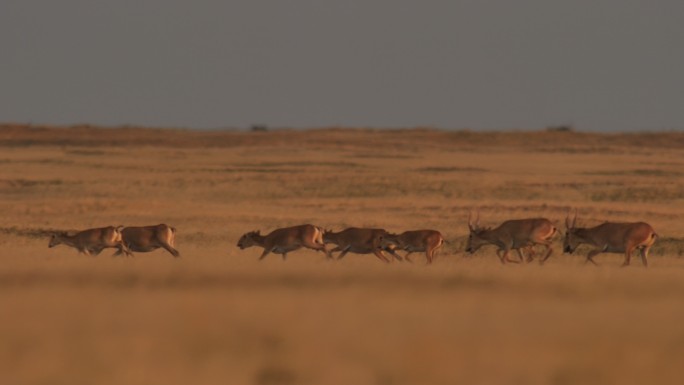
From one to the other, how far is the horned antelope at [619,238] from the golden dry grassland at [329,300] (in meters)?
0.45

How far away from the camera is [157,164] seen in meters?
56.9

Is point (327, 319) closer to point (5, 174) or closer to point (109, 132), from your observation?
point (5, 174)

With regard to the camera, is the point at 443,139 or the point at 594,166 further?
the point at 443,139

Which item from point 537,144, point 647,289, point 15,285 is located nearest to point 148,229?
point 15,285

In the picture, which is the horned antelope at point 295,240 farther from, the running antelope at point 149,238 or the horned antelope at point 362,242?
the running antelope at point 149,238

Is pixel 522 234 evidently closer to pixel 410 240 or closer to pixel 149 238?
pixel 410 240

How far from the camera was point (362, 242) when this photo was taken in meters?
26.3

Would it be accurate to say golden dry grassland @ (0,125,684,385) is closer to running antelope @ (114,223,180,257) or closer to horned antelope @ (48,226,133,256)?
running antelope @ (114,223,180,257)

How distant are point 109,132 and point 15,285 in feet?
193

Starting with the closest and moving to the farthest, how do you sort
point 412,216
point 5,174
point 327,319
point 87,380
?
1. point 87,380
2. point 327,319
3. point 412,216
4. point 5,174

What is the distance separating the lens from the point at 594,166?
56.7 m

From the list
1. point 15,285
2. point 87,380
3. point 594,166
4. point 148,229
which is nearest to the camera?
point 87,380

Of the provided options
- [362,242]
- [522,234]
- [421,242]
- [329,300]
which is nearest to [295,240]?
[362,242]

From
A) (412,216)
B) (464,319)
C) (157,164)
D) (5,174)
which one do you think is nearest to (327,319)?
(464,319)
